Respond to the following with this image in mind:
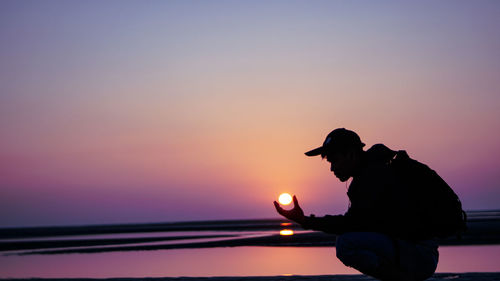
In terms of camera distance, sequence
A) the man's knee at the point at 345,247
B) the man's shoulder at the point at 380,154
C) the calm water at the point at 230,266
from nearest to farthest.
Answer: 1. the man's shoulder at the point at 380,154
2. the man's knee at the point at 345,247
3. the calm water at the point at 230,266

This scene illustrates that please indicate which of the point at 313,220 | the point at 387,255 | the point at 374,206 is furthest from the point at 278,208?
the point at 387,255

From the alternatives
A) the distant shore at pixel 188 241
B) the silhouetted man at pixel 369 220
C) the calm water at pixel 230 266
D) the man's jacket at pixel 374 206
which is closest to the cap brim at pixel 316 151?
the silhouetted man at pixel 369 220

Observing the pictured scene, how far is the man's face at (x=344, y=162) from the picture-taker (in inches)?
230

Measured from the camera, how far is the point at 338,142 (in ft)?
19.1

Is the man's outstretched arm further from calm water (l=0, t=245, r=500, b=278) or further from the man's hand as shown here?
calm water (l=0, t=245, r=500, b=278)

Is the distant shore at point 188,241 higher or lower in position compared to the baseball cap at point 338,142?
higher

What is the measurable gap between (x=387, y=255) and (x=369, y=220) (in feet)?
1.21

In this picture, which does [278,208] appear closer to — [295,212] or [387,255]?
[295,212]

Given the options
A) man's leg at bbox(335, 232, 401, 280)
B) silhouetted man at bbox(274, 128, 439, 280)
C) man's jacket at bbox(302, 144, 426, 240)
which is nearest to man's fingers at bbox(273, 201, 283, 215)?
silhouetted man at bbox(274, 128, 439, 280)

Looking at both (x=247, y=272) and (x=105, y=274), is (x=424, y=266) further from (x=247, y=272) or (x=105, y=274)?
(x=105, y=274)

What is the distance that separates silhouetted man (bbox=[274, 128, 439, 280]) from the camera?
18.2 feet

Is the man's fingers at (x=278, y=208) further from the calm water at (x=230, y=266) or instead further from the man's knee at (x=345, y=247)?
the calm water at (x=230, y=266)

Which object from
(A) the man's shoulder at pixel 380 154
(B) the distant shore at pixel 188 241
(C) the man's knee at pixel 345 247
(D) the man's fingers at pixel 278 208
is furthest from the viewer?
(B) the distant shore at pixel 188 241

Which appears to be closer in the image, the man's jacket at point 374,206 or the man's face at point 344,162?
the man's jacket at point 374,206
